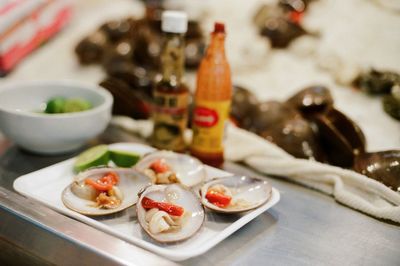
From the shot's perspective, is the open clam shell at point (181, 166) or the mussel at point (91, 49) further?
the mussel at point (91, 49)

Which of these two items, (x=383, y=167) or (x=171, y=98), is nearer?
(x=383, y=167)

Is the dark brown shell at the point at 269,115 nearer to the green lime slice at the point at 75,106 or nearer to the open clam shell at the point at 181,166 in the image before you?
the open clam shell at the point at 181,166

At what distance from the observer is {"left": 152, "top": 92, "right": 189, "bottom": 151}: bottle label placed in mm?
1210

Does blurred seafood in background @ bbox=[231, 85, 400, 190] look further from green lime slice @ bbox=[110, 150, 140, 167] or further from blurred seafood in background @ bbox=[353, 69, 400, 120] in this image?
green lime slice @ bbox=[110, 150, 140, 167]

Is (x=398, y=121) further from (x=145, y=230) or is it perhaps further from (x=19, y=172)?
(x=19, y=172)

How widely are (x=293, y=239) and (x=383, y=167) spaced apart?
1.06ft

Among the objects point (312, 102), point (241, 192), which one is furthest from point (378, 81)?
point (241, 192)

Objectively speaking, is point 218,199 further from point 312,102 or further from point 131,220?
point 312,102

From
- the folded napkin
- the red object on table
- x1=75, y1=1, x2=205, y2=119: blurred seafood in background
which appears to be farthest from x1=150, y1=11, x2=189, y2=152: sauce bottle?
the red object on table

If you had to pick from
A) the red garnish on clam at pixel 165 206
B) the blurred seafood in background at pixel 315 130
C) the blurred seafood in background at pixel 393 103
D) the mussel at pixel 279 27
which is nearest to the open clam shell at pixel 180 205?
the red garnish on clam at pixel 165 206

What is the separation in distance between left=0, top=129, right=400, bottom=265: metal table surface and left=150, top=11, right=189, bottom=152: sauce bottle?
32 centimetres

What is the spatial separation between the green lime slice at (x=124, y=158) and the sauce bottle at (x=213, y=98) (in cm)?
18

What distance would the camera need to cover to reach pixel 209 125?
118 centimetres

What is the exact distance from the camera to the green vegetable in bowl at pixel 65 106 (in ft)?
3.90
